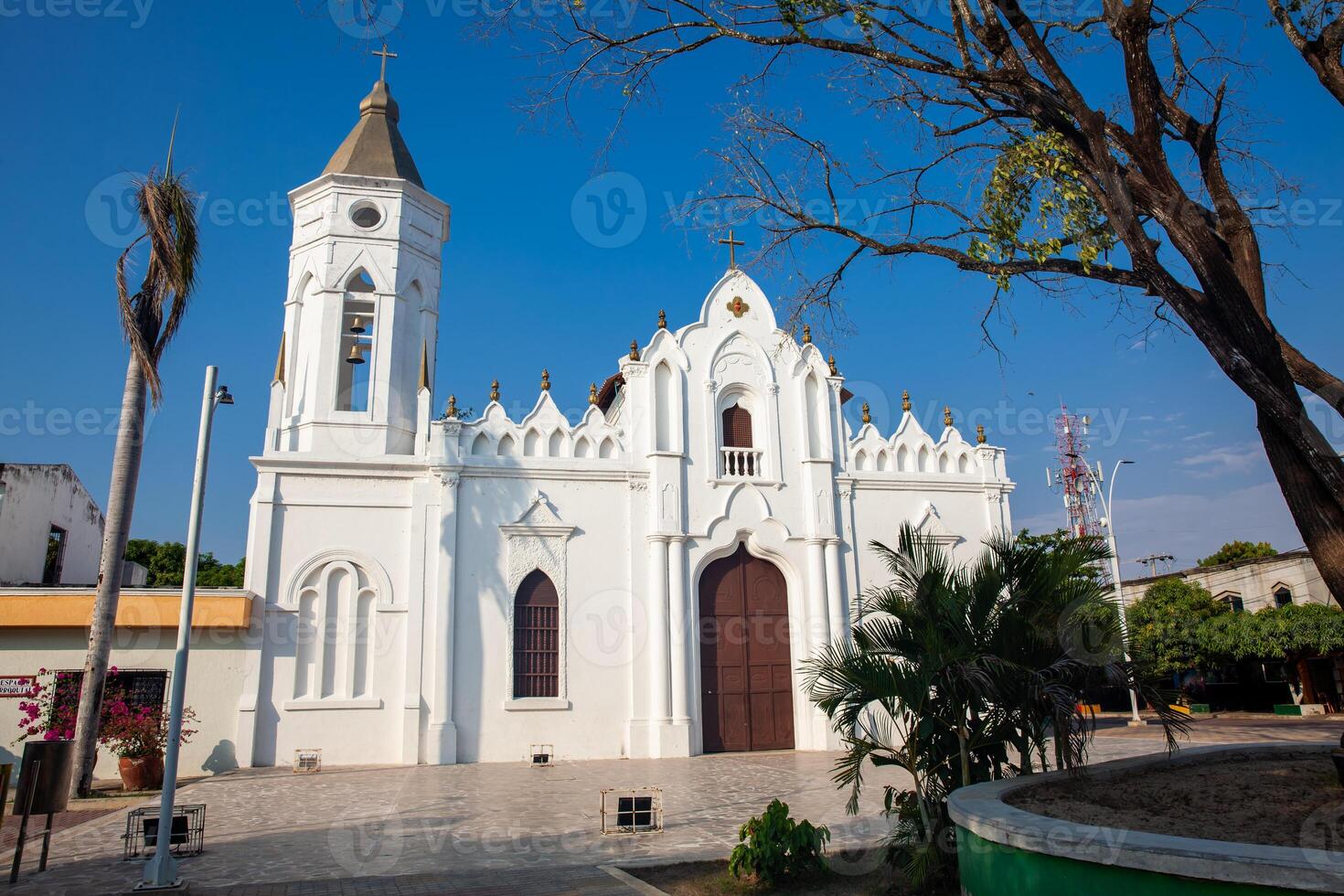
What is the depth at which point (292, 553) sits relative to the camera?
1897cm

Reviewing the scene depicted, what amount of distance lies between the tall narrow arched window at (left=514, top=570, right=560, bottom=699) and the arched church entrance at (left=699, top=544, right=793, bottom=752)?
3.13 m

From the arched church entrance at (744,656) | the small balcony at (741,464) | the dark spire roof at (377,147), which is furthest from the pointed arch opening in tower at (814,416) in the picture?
the dark spire roof at (377,147)

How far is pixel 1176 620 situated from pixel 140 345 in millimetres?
33062

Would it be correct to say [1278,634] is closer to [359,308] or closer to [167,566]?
[359,308]

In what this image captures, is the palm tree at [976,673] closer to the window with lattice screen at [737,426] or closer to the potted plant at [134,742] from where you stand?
the potted plant at [134,742]

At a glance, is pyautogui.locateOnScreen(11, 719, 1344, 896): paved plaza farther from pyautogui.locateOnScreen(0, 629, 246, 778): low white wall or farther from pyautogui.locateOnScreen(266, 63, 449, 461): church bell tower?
pyautogui.locateOnScreen(266, 63, 449, 461): church bell tower

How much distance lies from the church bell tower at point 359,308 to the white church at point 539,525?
59mm

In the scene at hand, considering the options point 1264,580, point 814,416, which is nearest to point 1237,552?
point 1264,580

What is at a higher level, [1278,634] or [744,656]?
[1278,634]

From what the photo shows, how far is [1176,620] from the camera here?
110 feet

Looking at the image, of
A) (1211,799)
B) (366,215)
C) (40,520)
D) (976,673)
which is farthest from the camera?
(40,520)

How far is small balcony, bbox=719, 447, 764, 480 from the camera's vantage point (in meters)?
21.5

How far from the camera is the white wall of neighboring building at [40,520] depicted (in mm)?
22844

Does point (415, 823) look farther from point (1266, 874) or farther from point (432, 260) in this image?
point (432, 260)
